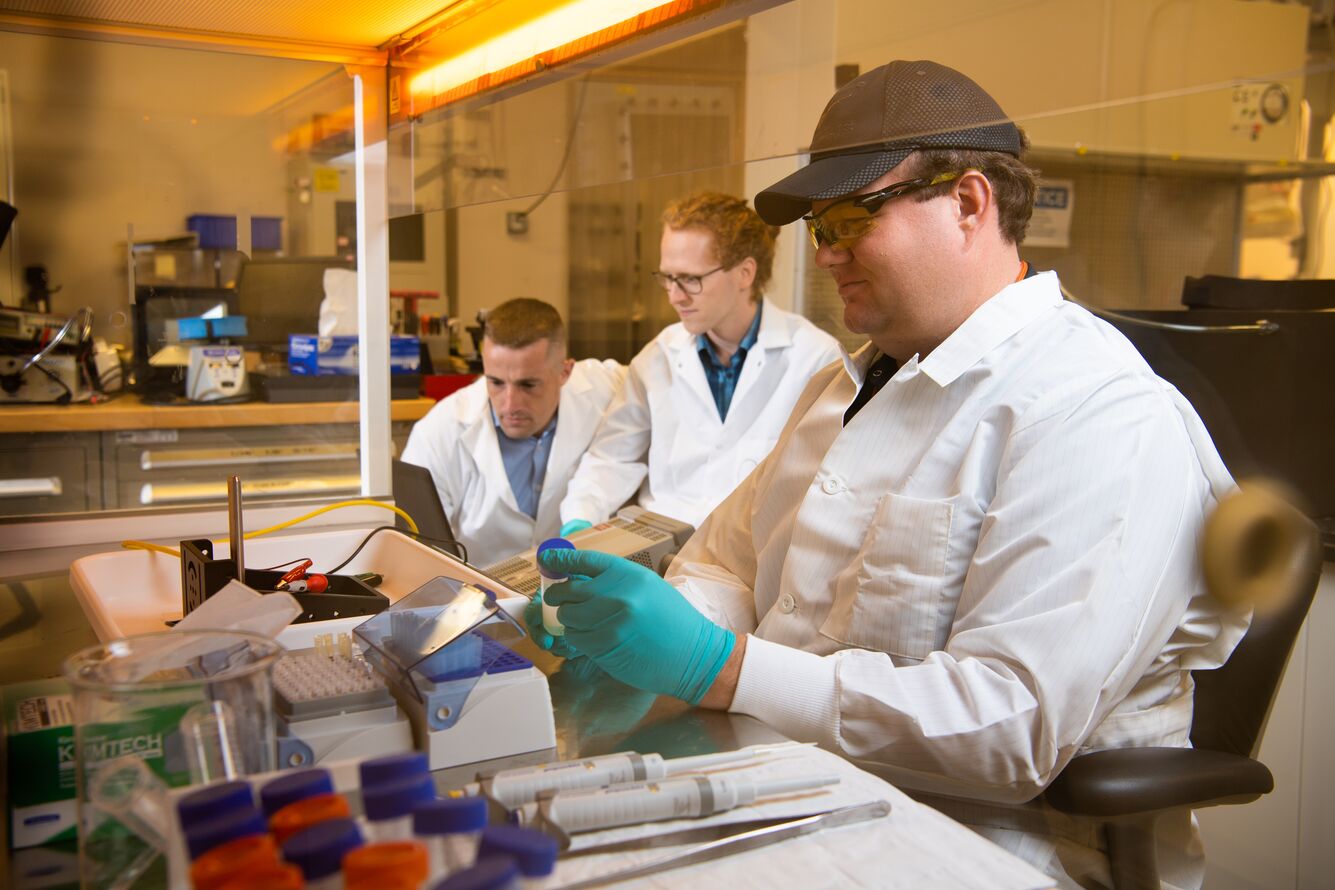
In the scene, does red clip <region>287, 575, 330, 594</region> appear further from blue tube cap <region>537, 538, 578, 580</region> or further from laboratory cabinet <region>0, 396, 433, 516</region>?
laboratory cabinet <region>0, 396, 433, 516</region>

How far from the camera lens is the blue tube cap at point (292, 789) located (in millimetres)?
635

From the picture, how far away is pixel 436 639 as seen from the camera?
0.90m

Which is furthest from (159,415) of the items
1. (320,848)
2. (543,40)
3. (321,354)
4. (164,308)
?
(320,848)

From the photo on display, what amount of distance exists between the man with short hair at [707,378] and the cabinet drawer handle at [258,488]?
0.67m

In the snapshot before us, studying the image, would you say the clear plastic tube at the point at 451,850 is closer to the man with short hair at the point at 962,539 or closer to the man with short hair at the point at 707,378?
the man with short hair at the point at 962,539

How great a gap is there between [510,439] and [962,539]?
1816mm

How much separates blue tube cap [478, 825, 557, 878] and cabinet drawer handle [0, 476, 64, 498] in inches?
66.6

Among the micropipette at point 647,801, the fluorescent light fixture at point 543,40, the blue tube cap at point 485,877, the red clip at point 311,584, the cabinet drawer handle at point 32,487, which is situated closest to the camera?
the blue tube cap at point 485,877

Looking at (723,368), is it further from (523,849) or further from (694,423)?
(523,849)

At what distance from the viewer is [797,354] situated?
2.79m

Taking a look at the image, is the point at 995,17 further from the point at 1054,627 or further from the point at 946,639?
the point at 946,639

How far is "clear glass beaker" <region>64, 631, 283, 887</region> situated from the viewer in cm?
71

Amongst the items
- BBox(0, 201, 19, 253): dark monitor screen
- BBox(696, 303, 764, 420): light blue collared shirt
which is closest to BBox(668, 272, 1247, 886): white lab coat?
BBox(696, 303, 764, 420): light blue collared shirt

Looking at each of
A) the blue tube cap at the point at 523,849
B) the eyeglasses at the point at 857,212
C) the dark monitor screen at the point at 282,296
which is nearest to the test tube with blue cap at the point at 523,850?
the blue tube cap at the point at 523,849
